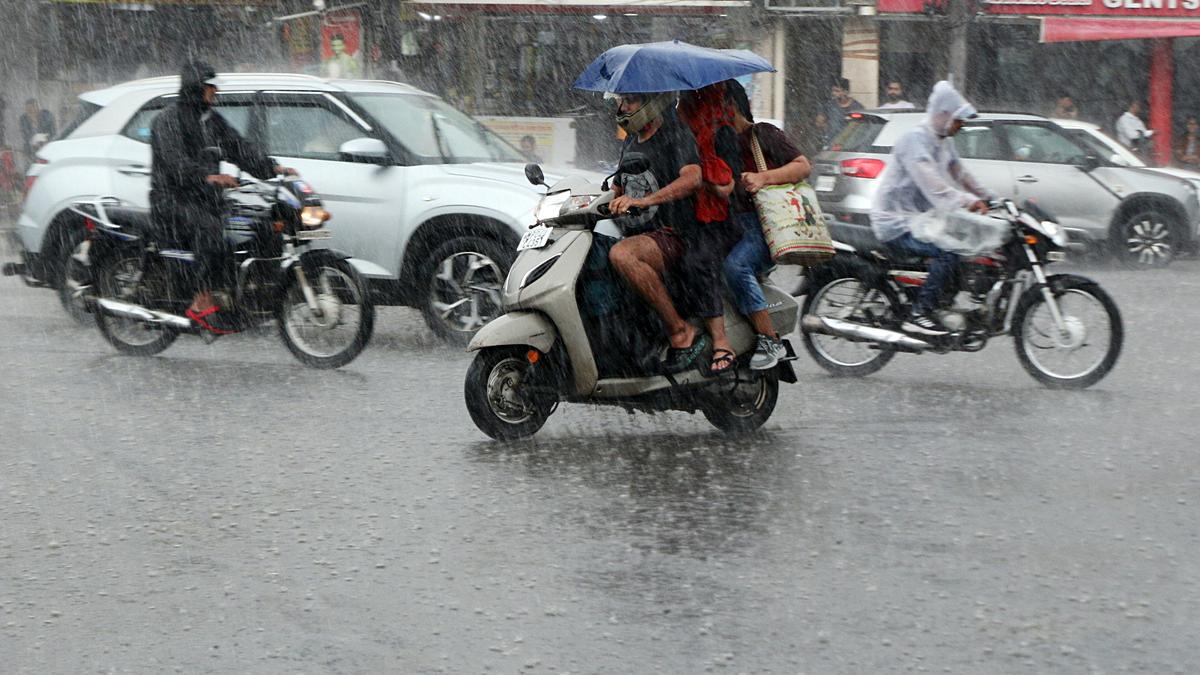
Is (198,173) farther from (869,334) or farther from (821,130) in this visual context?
(821,130)

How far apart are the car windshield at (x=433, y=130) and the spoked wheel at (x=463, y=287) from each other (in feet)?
2.49

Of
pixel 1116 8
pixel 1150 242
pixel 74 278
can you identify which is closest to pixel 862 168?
pixel 1150 242

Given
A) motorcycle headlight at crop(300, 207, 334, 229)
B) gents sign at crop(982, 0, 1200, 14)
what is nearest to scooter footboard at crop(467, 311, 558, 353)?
motorcycle headlight at crop(300, 207, 334, 229)

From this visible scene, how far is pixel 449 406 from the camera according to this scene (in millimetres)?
8391

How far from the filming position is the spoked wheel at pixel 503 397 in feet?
23.7

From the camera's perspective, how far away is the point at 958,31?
21312 millimetres

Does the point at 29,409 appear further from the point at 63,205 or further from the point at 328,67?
the point at 328,67

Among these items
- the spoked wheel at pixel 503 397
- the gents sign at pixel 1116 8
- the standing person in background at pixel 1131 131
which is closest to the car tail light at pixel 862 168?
the spoked wheel at pixel 503 397

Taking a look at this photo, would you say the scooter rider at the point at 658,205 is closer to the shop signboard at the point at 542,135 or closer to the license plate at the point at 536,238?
the license plate at the point at 536,238

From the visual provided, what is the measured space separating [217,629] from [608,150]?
19.7 m

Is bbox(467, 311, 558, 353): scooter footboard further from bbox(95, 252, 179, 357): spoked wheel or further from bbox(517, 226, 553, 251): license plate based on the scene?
bbox(95, 252, 179, 357): spoked wheel

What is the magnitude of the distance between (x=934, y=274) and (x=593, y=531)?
3786 millimetres

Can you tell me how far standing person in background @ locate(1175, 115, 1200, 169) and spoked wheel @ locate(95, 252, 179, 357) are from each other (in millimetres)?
19548

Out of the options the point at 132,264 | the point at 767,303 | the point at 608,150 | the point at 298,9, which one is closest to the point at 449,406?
A: the point at 767,303
